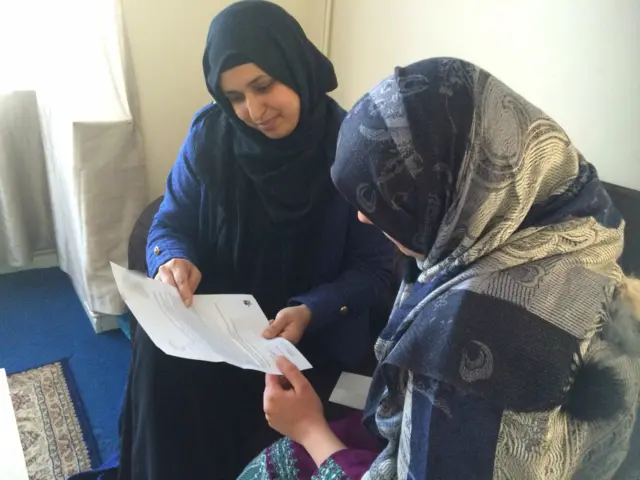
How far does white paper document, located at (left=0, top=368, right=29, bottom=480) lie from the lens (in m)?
0.90

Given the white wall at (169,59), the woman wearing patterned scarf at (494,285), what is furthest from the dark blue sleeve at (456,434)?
the white wall at (169,59)

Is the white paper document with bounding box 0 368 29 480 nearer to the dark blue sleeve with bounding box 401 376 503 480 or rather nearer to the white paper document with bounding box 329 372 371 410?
the white paper document with bounding box 329 372 371 410

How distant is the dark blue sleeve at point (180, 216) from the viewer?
4.11 feet

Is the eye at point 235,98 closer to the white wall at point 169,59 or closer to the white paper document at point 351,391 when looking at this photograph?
the white paper document at point 351,391

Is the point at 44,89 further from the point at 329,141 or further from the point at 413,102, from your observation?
the point at 413,102

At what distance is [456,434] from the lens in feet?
1.96

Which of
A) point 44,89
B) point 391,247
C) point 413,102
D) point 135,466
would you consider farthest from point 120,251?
point 413,102

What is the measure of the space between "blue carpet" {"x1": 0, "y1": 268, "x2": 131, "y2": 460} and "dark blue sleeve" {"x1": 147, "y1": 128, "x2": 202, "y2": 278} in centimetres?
62

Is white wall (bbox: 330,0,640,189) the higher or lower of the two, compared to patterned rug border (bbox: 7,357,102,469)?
higher

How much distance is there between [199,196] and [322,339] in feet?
1.44

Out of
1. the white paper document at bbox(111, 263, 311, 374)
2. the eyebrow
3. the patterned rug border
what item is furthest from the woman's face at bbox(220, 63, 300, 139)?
the patterned rug border

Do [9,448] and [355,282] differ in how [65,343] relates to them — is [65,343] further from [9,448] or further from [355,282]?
[355,282]

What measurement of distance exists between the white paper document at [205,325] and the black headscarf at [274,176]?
0.18 meters

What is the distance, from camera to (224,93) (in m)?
1.18
